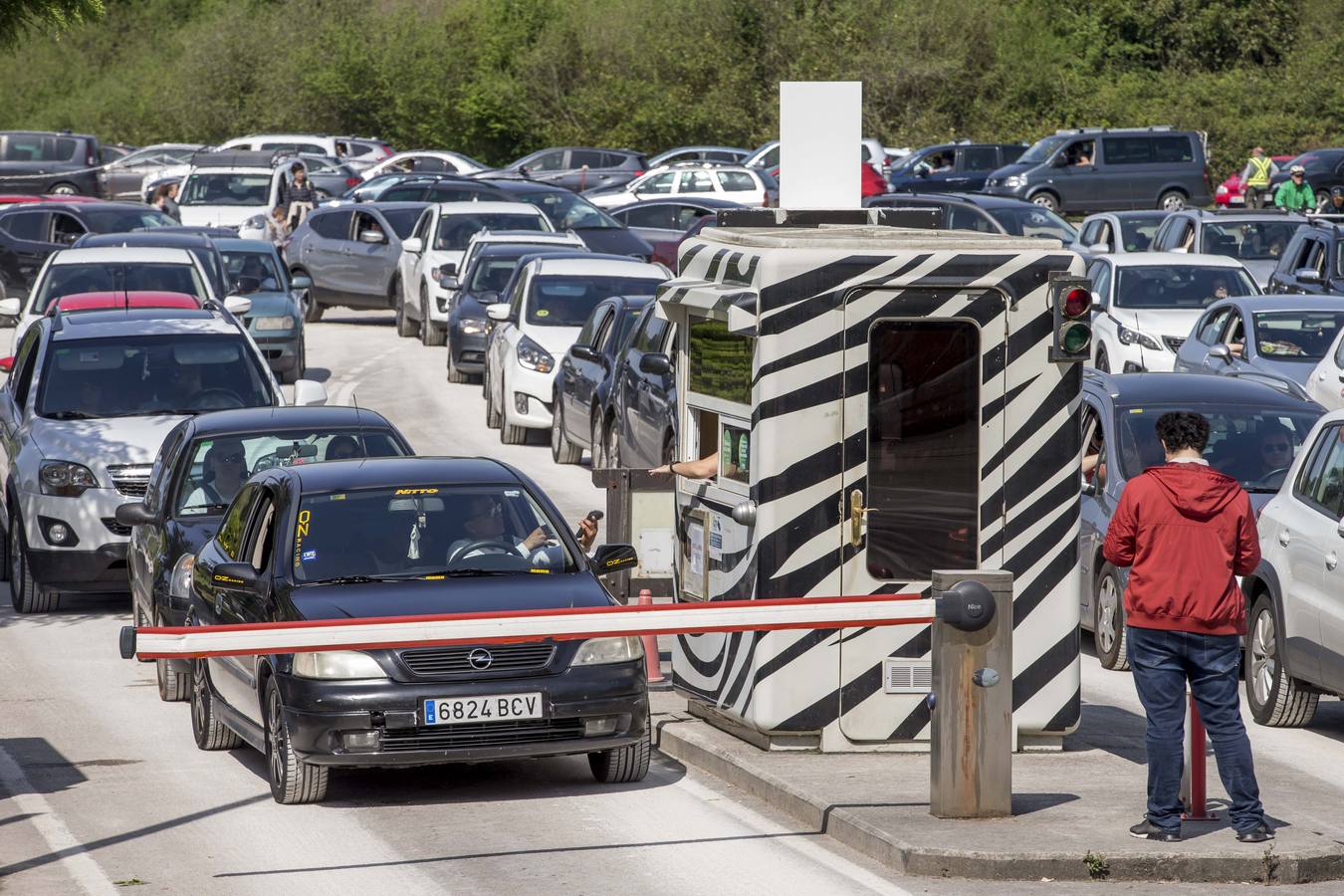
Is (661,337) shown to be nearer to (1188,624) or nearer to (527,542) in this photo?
(527,542)

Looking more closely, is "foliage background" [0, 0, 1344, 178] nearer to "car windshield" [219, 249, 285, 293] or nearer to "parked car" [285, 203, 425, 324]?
"parked car" [285, 203, 425, 324]

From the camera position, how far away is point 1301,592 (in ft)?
37.5

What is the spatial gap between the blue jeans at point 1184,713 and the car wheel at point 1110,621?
4.89m

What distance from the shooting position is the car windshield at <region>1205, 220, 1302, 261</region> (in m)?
29.8

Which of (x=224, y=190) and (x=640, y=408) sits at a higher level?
(x=224, y=190)

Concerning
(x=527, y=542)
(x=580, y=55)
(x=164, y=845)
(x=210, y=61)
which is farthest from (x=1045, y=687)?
(x=210, y=61)

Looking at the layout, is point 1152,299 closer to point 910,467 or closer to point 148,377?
point 148,377

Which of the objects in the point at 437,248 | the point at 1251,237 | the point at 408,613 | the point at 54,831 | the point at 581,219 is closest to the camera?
the point at 54,831

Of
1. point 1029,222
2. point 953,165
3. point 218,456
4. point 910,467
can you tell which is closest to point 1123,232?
point 1029,222

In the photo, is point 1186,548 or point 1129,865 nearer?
point 1129,865

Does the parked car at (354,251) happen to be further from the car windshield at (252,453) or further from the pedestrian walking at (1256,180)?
the car windshield at (252,453)

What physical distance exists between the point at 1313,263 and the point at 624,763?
61.9 ft

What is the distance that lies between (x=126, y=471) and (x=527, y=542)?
19.5 feet

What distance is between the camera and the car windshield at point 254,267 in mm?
27656
